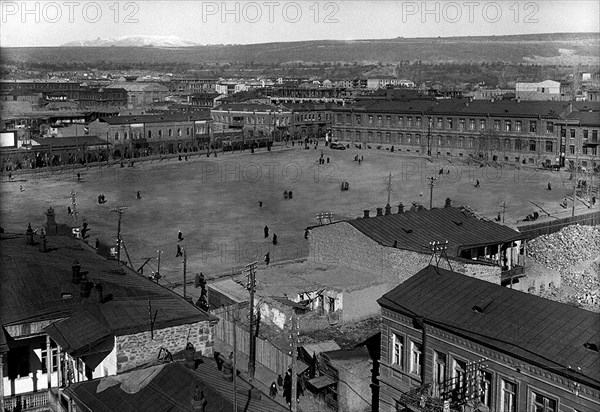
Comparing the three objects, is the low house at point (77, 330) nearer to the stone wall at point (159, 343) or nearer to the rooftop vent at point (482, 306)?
the stone wall at point (159, 343)

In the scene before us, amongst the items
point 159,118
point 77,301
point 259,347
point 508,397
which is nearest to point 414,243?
point 259,347

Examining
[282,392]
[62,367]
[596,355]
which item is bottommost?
[282,392]

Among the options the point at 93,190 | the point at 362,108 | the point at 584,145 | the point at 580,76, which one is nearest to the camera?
the point at 93,190

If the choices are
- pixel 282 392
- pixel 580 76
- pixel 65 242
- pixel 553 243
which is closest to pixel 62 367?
pixel 282 392

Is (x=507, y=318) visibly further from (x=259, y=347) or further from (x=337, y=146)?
(x=337, y=146)

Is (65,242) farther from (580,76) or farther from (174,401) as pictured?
(580,76)

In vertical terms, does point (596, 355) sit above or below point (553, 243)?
above
